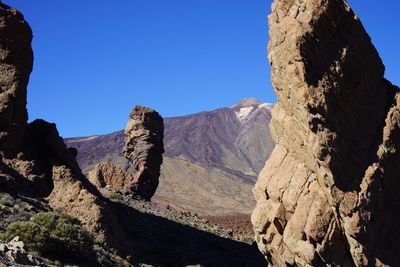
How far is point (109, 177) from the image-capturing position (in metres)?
42.9

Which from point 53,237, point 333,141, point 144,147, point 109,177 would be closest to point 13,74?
point 53,237

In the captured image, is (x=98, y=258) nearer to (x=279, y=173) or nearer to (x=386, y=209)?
(x=279, y=173)

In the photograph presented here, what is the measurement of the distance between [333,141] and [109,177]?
1258 inches

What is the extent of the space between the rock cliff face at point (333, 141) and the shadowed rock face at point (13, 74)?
13.2m

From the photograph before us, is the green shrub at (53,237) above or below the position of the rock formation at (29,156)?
below

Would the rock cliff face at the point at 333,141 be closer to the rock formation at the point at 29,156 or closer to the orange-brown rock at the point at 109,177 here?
the rock formation at the point at 29,156

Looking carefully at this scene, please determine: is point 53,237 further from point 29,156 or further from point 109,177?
point 109,177

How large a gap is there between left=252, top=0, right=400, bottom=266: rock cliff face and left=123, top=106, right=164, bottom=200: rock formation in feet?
93.3

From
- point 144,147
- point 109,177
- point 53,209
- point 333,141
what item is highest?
point 144,147

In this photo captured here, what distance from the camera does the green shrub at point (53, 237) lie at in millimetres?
14781

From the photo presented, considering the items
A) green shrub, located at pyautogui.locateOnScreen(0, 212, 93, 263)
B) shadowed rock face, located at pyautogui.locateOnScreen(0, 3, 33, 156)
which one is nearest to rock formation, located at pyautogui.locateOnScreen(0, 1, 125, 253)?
shadowed rock face, located at pyautogui.locateOnScreen(0, 3, 33, 156)

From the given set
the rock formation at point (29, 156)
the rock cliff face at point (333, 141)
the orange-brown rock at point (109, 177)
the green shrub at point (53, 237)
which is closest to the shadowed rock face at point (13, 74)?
the rock formation at point (29, 156)

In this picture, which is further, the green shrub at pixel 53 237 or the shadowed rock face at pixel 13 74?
the shadowed rock face at pixel 13 74

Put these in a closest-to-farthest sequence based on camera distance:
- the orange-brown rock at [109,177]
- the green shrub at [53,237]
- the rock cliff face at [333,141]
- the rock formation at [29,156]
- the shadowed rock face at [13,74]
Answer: the rock cliff face at [333,141], the green shrub at [53,237], the rock formation at [29,156], the shadowed rock face at [13,74], the orange-brown rock at [109,177]
